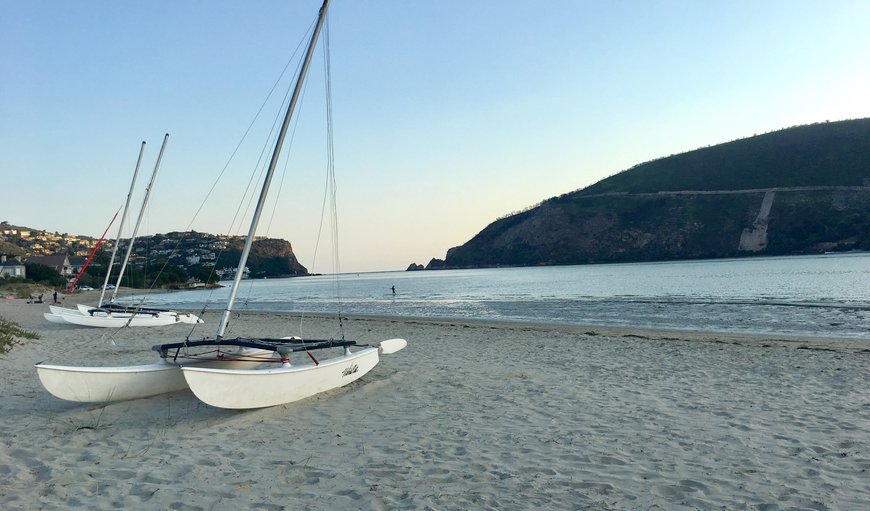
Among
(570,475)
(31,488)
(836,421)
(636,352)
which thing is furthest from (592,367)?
(31,488)

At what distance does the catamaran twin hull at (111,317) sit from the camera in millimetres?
22250

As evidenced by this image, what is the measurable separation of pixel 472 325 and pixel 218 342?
17.5 metres

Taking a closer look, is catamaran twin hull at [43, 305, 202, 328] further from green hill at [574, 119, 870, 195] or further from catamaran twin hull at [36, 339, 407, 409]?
green hill at [574, 119, 870, 195]

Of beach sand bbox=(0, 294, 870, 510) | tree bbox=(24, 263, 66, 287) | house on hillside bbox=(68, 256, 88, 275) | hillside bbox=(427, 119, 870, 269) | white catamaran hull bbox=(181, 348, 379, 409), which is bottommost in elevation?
beach sand bbox=(0, 294, 870, 510)

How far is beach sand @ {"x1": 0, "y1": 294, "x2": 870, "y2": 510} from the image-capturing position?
517 cm

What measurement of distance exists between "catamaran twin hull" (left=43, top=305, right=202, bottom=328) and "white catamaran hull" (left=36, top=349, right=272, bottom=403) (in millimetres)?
14672

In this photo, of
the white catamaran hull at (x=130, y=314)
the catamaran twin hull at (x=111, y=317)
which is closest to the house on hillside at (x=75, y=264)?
the catamaran twin hull at (x=111, y=317)

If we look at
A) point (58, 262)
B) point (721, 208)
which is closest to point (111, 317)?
point (58, 262)

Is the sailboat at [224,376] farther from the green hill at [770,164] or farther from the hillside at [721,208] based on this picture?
the green hill at [770,164]

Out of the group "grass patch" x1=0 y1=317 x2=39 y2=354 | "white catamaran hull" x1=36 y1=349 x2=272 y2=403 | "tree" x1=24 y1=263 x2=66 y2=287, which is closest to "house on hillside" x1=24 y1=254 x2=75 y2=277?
"tree" x1=24 y1=263 x2=66 y2=287

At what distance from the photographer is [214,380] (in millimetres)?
7562

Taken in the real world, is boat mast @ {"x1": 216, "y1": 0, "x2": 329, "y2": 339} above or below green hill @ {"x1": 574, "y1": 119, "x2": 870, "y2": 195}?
below

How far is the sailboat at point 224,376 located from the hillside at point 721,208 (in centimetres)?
13067

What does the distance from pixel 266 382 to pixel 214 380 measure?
2.79 ft
